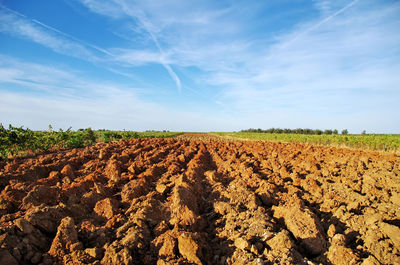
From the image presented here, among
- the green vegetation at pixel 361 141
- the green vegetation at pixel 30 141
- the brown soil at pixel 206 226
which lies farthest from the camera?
the green vegetation at pixel 361 141

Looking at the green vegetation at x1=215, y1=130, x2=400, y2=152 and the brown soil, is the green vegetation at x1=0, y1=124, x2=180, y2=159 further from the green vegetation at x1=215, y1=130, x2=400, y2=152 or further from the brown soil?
the green vegetation at x1=215, y1=130, x2=400, y2=152

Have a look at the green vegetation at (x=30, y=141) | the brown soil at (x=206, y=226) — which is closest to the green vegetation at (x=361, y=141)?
the brown soil at (x=206, y=226)

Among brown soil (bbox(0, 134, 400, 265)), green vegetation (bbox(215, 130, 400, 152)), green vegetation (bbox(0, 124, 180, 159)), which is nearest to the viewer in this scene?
brown soil (bbox(0, 134, 400, 265))

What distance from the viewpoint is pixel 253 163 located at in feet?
31.6

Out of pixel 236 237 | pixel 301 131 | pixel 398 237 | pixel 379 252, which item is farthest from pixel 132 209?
pixel 301 131

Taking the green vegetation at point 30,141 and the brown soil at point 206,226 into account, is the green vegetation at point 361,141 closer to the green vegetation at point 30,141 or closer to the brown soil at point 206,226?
the brown soil at point 206,226

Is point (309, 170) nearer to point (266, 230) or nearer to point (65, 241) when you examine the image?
point (266, 230)

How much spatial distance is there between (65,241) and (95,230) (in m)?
0.49

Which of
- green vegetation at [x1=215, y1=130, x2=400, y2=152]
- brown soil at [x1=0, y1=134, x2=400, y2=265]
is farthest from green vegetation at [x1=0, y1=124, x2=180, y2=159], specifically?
green vegetation at [x1=215, y1=130, x2=400, y2=152]

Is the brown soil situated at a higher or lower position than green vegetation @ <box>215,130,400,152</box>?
lower

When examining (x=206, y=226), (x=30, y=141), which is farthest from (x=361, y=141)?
(x=30, y=141)

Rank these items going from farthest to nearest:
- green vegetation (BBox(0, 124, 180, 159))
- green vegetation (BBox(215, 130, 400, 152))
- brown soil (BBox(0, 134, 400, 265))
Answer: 1. green vegetation (BBox(215, 130, 400, 152))
2. green vegetation (BBox(0, 124, 180, 159))
3. brown soil (BBox(0, 134, 400, 265))

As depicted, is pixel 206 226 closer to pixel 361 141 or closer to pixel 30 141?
pixel 30 141

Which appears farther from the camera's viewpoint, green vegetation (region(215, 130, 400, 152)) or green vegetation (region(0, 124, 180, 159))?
green vegetation (region(215, 130, 400, 152))
